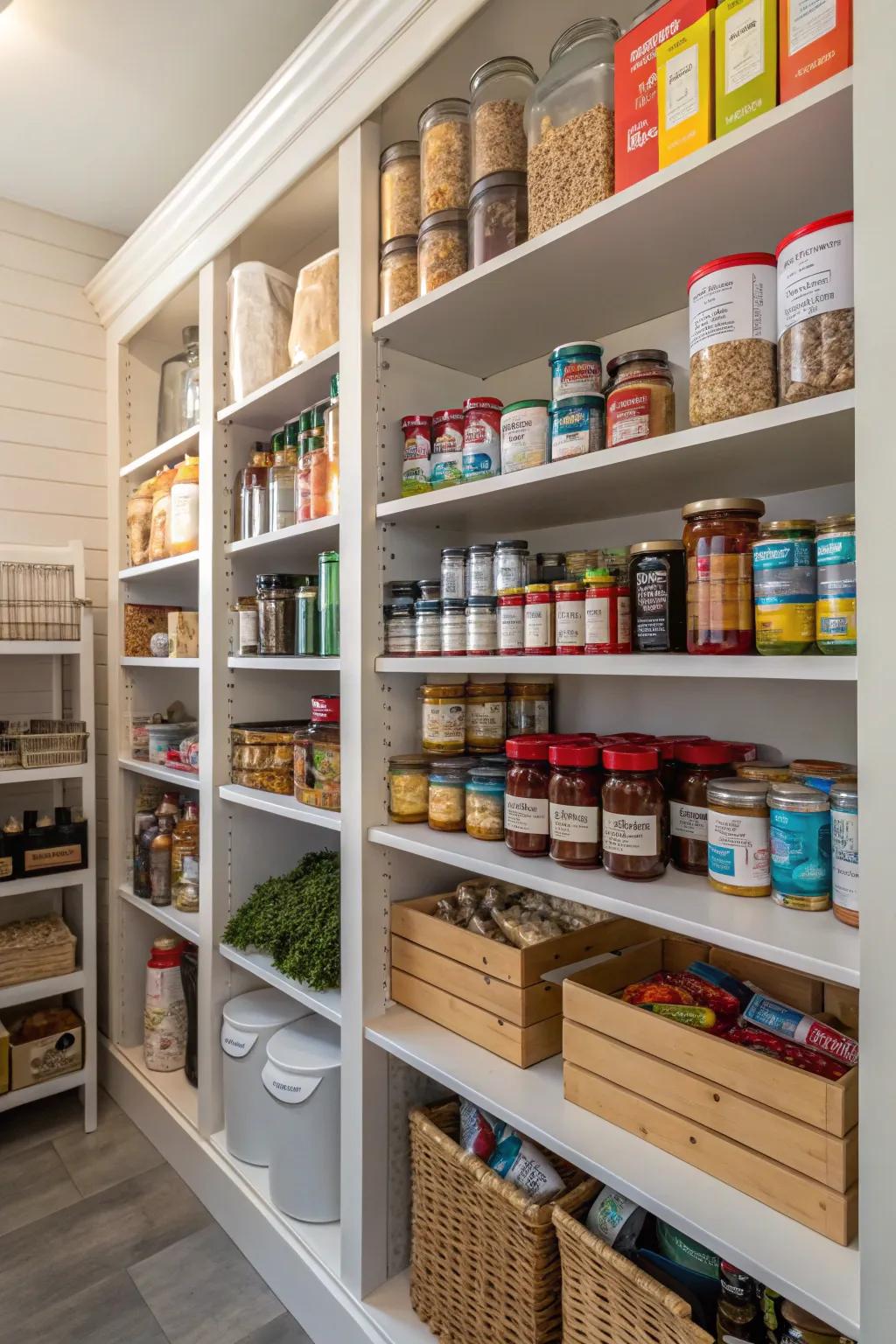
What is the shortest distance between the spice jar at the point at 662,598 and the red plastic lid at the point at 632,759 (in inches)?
6.1

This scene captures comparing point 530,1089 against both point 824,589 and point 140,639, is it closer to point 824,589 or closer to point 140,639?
point 824,589

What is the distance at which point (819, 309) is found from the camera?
2.90ft

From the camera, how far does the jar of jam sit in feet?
3.78

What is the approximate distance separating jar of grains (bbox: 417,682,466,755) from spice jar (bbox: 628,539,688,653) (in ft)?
1.67

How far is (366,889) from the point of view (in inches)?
60.7

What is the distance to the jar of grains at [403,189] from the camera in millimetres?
1502

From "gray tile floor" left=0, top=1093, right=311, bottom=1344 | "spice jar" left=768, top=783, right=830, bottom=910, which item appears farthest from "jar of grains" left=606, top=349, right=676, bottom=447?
"gray tile floor" left=0, top=1093, right=311, bottom=1344

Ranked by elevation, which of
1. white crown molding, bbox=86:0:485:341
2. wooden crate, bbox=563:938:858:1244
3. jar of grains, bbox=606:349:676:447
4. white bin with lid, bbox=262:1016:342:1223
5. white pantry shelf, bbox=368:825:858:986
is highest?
white crown molding, bbox=86:0:485:341

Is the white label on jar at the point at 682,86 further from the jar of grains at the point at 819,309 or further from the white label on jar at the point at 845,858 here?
the white label on jar at the point at 845,858

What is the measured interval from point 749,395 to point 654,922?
68 cm

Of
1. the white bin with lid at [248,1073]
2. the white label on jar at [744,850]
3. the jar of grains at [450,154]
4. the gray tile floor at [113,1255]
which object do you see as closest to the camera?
the white label on jar at [744,850]

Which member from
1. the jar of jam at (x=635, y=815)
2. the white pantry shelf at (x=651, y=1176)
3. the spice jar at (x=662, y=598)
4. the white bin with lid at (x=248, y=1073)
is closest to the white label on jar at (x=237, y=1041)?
the white bin with lid at (x=248, y=1073)

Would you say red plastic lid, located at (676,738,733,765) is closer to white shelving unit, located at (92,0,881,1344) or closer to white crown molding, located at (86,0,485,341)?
white shelving unit, located at (92,0,881,1344)

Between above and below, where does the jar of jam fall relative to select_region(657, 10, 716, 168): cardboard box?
below
